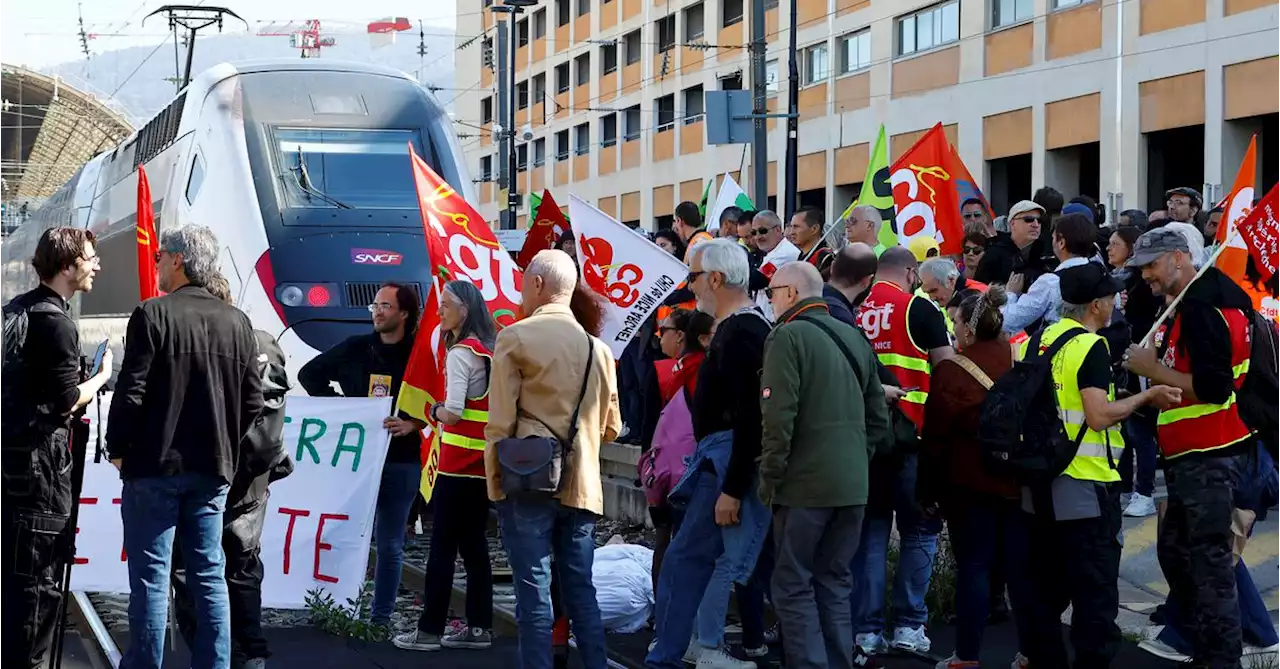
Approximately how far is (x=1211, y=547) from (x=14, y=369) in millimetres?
4652

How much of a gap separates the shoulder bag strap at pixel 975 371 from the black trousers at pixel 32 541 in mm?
3675

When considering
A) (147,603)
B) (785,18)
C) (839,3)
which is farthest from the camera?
(785,18)

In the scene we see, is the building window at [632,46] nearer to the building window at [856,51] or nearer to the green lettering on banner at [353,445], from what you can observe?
the building window at [856,51]

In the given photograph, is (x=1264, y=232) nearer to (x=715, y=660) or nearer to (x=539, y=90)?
(x=715, y=660)

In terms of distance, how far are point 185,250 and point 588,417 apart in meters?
1.64

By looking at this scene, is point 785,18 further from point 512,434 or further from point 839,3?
point 512,434

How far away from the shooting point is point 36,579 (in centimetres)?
664

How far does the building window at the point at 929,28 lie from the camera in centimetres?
3406

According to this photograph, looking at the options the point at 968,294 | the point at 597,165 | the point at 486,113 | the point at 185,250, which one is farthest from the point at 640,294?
the point at 486,113

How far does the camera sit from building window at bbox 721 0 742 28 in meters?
44.4

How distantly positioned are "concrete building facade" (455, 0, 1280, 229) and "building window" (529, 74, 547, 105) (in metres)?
0.28

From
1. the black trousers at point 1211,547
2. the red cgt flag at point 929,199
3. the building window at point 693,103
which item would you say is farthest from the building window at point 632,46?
the black trousers at point 1211,547

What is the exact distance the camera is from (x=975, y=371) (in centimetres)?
750

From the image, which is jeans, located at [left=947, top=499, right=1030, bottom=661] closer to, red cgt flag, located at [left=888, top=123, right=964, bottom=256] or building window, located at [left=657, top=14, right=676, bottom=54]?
red cgt flag, located at [left=888, top=123, right=964, bottom=256]
